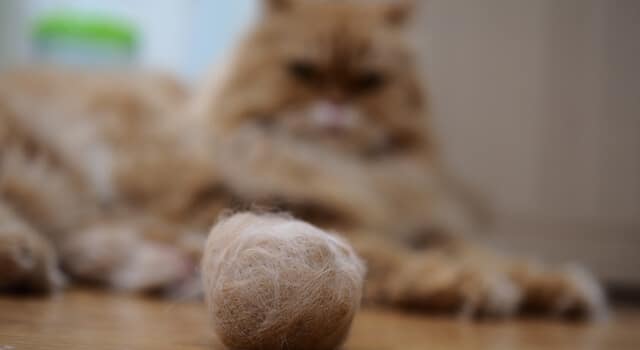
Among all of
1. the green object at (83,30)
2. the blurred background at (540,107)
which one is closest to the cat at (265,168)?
the green object at (83,30)

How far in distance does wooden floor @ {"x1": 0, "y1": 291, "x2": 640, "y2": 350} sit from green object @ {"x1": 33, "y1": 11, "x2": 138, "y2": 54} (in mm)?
1379

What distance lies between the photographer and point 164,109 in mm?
1907

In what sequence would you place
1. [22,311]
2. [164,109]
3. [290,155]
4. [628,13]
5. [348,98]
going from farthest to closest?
[628,13]
[164,109]
[348,98]
[290,155]
[22,311]

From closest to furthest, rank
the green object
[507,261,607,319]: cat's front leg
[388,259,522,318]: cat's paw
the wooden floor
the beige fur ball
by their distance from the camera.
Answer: the beige fur ball < the wooden floor < [388,259,522,318]: cat's paw < [507,261,607,319]: cat's front leg < the green object

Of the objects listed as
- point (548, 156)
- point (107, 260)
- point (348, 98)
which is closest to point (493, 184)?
point (548, 156)

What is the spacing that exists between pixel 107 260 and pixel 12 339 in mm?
683

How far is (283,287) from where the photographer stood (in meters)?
0.72

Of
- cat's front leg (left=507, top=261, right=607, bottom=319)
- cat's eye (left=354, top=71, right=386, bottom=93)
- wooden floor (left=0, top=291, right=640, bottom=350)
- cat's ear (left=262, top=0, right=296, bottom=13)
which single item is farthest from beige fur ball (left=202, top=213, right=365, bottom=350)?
cat's ear (left=262, top=0, right=296, bottom=13)

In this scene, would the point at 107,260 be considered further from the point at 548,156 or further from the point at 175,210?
the point at 548,156

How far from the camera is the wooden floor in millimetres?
844

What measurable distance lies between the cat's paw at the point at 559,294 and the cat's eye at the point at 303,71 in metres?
0.68

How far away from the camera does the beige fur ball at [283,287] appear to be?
721 millimetres

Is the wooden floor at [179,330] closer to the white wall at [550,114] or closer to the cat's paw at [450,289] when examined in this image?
the cat's paw at [450,289]

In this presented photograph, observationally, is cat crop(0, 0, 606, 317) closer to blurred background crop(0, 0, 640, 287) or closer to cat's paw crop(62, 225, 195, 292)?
cat's paw crop(62, 225, 195, 292)
